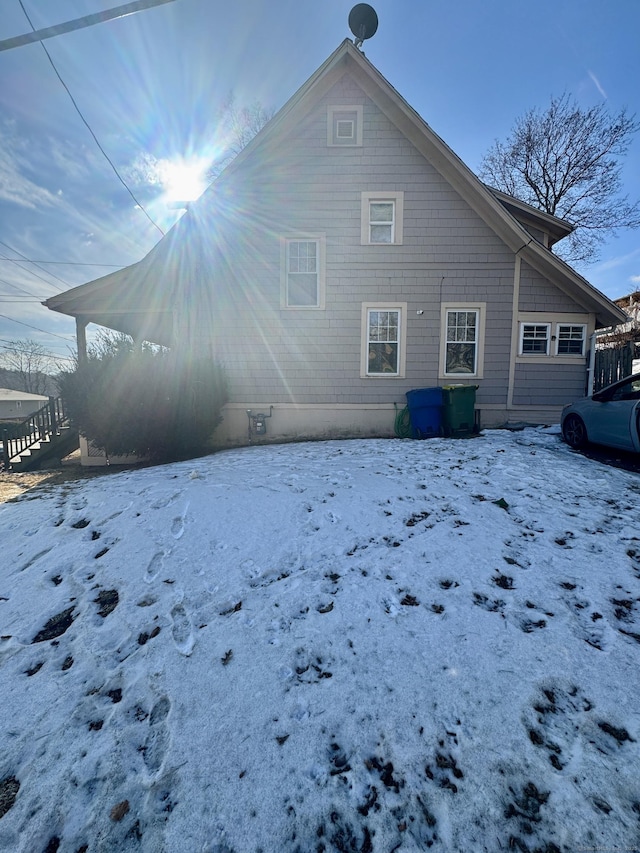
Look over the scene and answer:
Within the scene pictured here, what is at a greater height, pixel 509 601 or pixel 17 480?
pixel 509 601

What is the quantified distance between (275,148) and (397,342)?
5314 mm

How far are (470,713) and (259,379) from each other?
7.84 metres

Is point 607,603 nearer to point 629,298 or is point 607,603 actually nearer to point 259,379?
point 259,379

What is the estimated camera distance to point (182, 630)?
2.42m

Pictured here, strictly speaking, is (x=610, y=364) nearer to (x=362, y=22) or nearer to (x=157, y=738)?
(x=362, y=22)

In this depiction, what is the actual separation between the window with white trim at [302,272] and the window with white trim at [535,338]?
193 inches

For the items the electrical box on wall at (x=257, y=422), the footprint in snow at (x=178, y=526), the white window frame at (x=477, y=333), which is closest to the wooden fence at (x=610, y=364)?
the white window frame at (x=477, y=333)

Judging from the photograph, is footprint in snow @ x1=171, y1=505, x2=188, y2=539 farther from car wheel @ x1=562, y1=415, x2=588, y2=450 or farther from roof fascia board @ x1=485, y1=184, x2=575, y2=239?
roof fascia board @ x1=485, y1=184, x2=575, y2=239

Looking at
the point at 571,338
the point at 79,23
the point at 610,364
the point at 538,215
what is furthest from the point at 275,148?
the point at 610,364

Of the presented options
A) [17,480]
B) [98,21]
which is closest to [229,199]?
[98,21]

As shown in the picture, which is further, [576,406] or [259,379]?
[259,379]


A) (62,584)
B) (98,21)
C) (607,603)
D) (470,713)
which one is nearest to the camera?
(470,713)

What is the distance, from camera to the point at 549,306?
8.84 meters

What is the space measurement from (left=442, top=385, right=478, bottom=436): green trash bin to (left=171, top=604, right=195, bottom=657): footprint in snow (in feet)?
23.0
